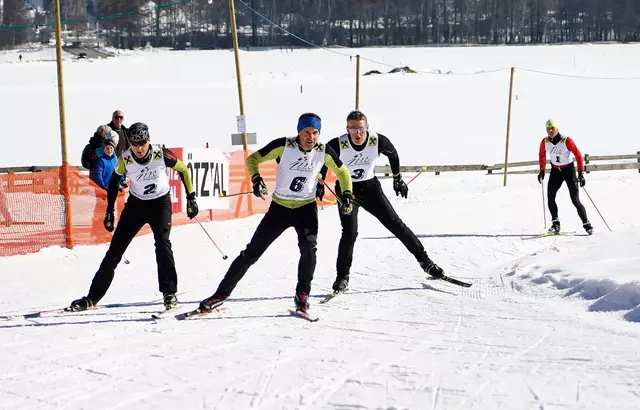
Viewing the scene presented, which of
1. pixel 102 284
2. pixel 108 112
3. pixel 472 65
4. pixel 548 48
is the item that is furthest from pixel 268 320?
pixel 548 48

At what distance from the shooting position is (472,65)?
244ft

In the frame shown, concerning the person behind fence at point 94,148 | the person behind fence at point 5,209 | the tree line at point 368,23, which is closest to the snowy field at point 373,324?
the person behind fence at point 5,209

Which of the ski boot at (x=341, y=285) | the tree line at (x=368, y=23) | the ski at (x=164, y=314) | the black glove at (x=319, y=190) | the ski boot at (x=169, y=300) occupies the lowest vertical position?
the ski boot at (x=341, y=285)

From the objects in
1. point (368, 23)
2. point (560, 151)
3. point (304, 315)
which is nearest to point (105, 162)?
point (304, 315)

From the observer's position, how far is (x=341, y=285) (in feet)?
25.9

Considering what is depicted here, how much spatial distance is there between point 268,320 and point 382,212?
1856mm

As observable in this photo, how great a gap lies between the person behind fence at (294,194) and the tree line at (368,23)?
324 feet

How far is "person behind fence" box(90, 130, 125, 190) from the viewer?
11.3 meters

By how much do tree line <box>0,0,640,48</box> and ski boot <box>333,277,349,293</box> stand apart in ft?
321

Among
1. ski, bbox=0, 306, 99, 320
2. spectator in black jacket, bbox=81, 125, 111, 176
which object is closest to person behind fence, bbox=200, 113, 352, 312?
ski, bbox=0, 306, 99, 320

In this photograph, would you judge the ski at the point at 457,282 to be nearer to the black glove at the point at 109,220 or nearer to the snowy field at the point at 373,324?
the snowy field at the point at 373,324

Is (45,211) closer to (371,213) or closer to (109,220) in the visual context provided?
(109,220)

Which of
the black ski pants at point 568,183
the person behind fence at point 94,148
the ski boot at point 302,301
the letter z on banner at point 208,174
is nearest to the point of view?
the ski boot at point 302,301

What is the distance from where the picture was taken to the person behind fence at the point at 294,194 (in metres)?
6.53
